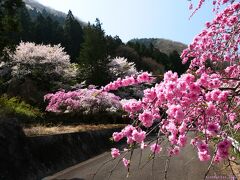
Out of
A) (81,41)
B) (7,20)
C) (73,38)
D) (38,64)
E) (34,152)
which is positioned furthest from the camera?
(81,41)

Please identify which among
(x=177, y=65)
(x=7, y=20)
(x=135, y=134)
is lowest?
(x=177, y=65)

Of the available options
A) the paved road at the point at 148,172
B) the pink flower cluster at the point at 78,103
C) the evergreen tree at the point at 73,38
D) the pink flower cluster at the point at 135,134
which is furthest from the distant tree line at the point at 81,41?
the pink flower cluster at the point at 135,134

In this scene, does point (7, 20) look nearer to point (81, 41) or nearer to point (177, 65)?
point (81, 41)

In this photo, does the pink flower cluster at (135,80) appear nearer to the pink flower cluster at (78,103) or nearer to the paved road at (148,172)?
the paved road at (148,172)

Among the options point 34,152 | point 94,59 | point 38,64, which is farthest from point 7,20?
point 94,59

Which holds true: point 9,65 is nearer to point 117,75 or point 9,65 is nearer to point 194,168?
point 117,75

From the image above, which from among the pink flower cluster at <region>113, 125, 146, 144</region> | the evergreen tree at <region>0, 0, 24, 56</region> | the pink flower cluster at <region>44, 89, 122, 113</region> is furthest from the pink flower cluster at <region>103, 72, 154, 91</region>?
the pink flower cluster at <region>44, 89, 122, 113</region>

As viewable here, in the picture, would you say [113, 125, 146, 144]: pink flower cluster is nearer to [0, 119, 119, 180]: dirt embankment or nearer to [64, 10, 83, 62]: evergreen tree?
[0, 119, 119, 180]: dirt embankment

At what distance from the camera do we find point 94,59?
3600 cm

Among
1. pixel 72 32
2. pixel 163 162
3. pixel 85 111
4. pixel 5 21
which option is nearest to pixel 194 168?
pixel 163 162

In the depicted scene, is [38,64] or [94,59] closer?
[38,64]

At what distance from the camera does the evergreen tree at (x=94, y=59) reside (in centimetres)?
3434

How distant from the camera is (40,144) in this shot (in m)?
12.0

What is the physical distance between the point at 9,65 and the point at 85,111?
850 centimetres
